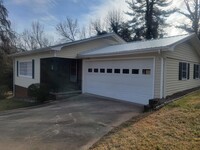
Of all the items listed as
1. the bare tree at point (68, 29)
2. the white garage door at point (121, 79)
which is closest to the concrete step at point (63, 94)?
the white garage door at point (121, 79)

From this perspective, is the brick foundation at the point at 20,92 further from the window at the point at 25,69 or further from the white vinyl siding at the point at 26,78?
the window at the point at 25,69

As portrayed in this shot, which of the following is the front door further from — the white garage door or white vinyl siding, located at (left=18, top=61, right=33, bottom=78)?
white vinyl siding, located at (left=18, top=61, right=33, bottom=78)

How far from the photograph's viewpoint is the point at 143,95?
424 inches

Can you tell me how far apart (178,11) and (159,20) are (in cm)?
319

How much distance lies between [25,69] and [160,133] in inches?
599

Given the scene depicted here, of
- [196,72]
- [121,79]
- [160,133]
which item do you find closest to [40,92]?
[121,79]

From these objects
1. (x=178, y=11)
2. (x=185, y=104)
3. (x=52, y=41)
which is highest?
(x=178, y=11)

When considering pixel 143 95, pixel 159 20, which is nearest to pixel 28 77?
pixel 143 95

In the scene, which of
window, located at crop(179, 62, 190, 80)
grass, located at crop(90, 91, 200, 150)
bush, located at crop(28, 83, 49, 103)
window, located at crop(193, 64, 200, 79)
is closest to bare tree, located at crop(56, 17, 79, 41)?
bush, located at crop(28, 83, 49, 103)

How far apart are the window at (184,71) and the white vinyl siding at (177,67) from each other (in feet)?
0.68

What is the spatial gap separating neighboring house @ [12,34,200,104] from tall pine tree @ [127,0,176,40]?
14335 mm

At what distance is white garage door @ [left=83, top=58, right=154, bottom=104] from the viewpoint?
10.7 m

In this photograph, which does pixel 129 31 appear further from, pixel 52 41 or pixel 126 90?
pixel 126 90

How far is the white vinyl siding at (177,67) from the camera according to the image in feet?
35.2
